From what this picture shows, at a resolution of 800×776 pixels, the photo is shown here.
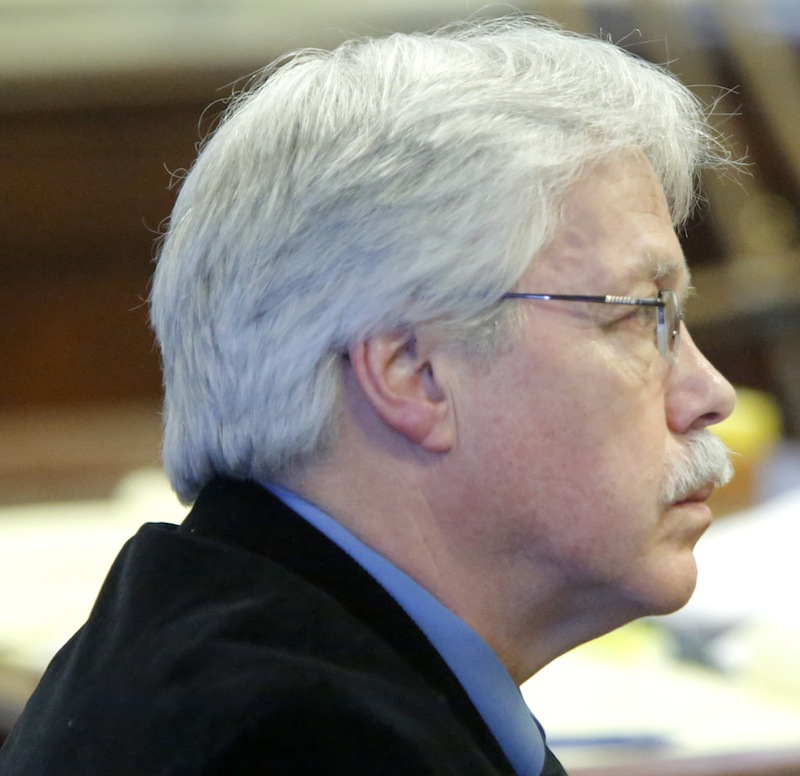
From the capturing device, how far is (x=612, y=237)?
105 centimetres

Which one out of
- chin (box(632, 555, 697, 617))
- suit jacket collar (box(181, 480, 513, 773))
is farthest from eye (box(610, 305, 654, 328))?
suit jacket collar (box(181, 480, 513, 773))

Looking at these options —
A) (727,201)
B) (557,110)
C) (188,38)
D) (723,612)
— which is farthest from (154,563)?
(188,38)

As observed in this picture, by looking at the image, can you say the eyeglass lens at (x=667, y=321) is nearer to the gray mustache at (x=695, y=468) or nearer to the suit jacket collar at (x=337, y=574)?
the gray mustache at (x=695, y=468)

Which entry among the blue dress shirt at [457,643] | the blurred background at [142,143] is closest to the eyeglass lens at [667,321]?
the blue dress shirt at [457,643]

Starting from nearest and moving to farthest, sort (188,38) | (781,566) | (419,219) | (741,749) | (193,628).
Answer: (193,628) → (419,219) → (741,749) → (781,566) → (188,38)

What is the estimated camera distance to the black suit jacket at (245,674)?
773 mm

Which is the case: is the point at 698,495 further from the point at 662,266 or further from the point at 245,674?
the point at 245,674

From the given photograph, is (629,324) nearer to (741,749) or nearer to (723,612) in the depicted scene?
(741,749)

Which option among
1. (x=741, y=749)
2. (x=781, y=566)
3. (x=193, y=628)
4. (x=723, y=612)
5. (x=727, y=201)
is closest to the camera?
(x=193, y=628)

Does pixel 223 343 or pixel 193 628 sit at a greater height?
pixel 223 343

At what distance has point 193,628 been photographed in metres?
0.85

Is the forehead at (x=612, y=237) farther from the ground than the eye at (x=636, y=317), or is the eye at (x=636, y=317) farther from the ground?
the forehead at (x=612, y=237)

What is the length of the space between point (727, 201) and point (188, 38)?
1.57m

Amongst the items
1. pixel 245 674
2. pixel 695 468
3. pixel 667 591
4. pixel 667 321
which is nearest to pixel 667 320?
pixel 667 321
